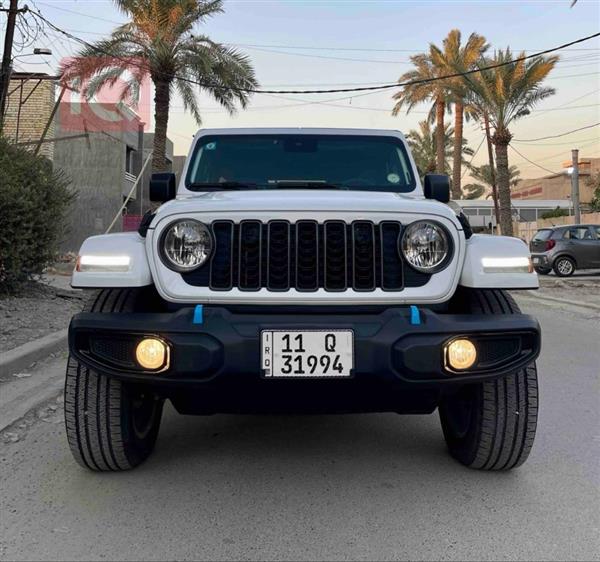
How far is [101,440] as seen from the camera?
113 inches

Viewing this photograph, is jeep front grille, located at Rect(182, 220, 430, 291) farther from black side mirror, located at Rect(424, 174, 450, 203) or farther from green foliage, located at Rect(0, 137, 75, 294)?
green foliage, located at Rect(0, 137, 75, 294)

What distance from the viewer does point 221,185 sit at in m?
3.92

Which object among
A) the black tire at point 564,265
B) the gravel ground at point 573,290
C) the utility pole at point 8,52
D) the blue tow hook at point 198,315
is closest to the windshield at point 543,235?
the black tire at point 564,265

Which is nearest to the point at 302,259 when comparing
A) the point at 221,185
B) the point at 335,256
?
the point at 335,256

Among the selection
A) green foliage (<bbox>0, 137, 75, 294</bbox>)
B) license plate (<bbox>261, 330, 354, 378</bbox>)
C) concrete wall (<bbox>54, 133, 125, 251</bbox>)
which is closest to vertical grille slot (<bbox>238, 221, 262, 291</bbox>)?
license plate (<bbox>261, 330, 354, 378</bbox>)

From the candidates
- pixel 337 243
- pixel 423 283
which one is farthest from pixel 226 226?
pixel 423 283

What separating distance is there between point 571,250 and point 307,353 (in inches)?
713

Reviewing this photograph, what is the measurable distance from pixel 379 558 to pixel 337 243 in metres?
1.31

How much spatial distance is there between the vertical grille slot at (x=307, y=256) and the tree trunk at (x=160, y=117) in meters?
18.2

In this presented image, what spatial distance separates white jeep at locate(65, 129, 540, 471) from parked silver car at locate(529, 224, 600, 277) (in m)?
17.0

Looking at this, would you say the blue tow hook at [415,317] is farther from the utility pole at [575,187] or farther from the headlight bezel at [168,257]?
the utility pole at [575,187]

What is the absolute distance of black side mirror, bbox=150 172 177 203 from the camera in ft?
12.7

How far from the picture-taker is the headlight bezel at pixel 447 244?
274 centimetres

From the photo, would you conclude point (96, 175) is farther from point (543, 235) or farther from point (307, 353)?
point (307, 353)
